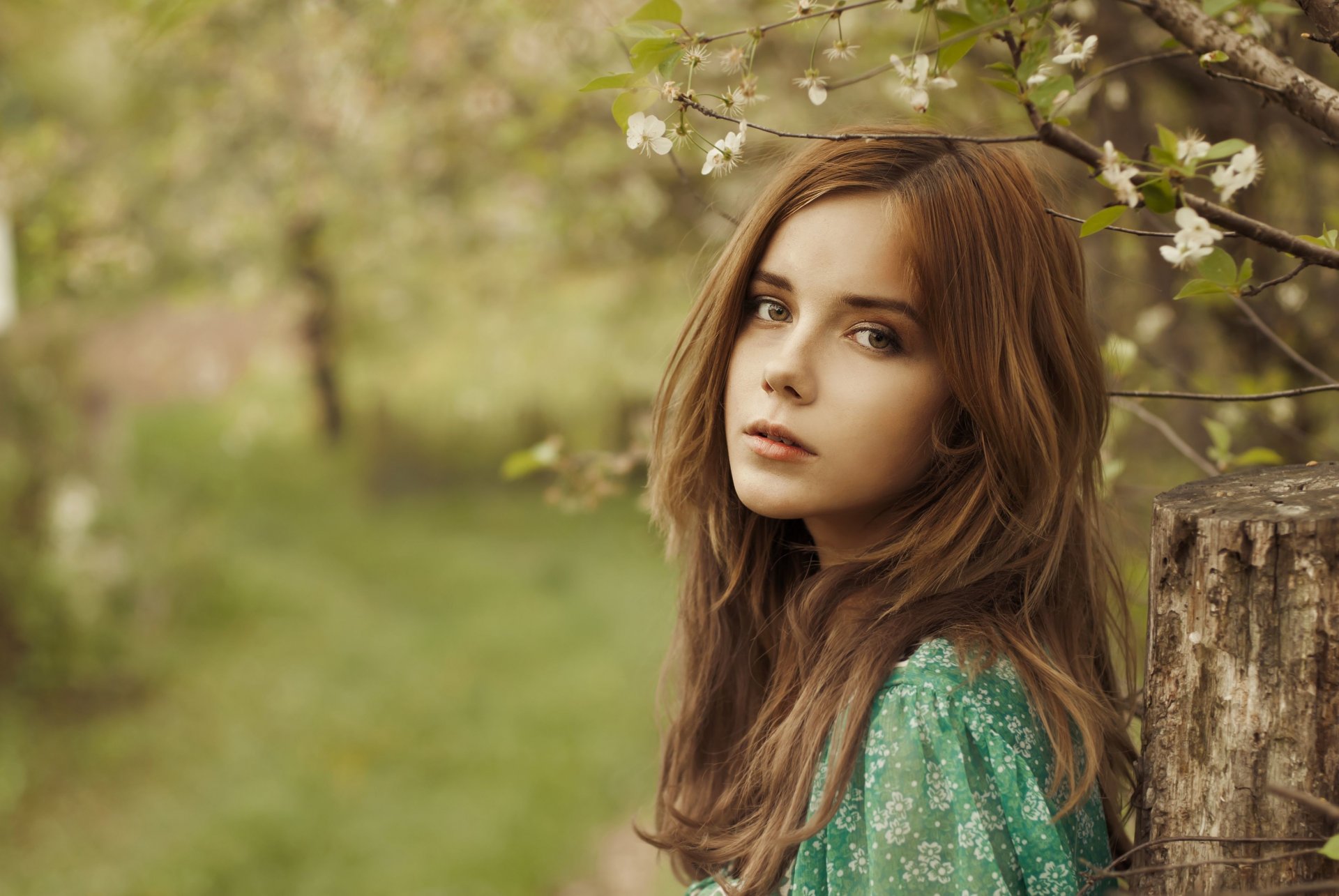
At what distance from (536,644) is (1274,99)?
604cm

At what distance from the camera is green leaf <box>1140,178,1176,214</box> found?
1.02m

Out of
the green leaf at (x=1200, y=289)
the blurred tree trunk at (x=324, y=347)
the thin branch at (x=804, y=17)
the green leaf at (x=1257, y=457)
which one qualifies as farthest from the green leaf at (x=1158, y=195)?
the blurred tree trunk at (x=324, y=347)

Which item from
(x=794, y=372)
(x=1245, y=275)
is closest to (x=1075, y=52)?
(x=1245, y=275)

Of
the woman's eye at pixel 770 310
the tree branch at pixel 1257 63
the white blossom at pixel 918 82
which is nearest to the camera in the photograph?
the white blossom at pixel 918 82

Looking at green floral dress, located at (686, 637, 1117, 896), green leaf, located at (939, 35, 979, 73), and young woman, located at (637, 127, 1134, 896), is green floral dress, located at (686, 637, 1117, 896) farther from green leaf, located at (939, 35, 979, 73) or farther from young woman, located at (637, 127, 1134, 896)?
green leaf, located at (939, 35, 979, 73)

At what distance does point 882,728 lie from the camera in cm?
135

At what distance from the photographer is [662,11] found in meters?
1.11

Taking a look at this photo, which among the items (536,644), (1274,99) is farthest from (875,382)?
(536,644)

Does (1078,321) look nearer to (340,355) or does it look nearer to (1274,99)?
(1274,99)

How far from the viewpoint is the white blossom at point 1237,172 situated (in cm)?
104

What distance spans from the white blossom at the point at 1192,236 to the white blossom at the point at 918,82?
9.7 inches

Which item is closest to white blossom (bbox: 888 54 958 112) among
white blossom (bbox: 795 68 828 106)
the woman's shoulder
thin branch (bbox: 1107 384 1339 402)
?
white blossom (bbox: 795 68 828 106)

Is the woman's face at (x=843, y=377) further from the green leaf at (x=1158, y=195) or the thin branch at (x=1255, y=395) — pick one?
the green leaf at (x=1158, y=195)

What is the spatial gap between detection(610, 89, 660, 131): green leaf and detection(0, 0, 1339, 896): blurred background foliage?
2.41ft
